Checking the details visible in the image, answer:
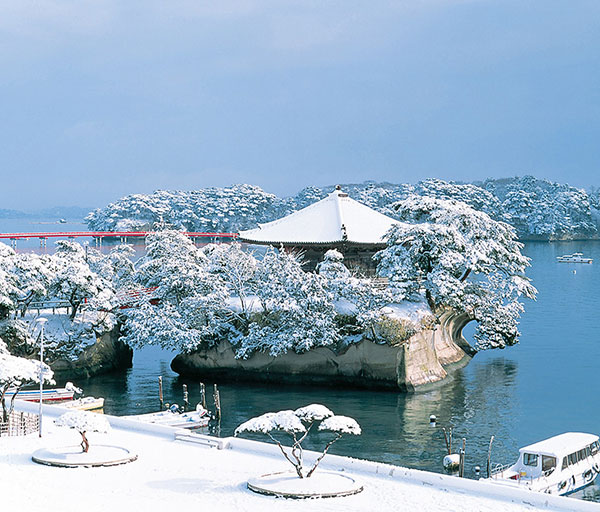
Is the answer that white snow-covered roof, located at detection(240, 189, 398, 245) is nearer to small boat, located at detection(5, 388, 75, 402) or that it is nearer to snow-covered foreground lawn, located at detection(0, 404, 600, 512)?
small boat, located at detection(5, 388, 75, 402)

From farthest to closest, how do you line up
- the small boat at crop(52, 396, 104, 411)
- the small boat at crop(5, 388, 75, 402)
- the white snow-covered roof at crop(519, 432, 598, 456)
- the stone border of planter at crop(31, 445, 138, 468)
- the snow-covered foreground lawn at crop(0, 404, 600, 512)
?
the small boat at crop(5, 388, 75, 402), the small boat at crop(52, 396, 104, 411), the white snow-covered roof at crop(519, 432, 598, 456), the stone border of planter at crop(31, 445, 138, 468), the snow-covered foreground lawn at crop(0, 404, 600, 512)

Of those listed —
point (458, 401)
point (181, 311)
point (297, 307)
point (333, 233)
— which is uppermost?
point (333, 233)

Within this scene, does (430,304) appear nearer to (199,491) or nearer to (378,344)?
(378,344)

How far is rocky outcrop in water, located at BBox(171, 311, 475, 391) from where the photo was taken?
54.6 metres

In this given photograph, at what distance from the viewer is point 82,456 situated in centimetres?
3089

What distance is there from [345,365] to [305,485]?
93.3ft

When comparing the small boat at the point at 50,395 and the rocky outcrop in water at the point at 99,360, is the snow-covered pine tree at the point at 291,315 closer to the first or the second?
the rocky outcrop in water at the point at 99,360

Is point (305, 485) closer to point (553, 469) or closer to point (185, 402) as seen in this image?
point (553, 469)

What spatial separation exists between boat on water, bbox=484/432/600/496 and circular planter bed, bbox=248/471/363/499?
9654mm

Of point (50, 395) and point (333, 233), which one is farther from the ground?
point (333, 233)

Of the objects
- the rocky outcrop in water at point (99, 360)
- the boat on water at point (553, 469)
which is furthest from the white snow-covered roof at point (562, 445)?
the rocky outcrop in water at point (99, 360)

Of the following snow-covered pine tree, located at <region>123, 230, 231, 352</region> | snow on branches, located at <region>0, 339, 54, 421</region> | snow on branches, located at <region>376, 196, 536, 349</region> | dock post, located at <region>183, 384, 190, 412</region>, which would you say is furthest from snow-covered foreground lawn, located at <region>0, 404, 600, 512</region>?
snow on branches, located at <region>376, 196, 536, 349</region>

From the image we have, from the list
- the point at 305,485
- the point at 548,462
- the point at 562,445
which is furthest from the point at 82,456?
the point at 562,445

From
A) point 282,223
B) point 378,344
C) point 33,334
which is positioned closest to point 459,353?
point 378,344
